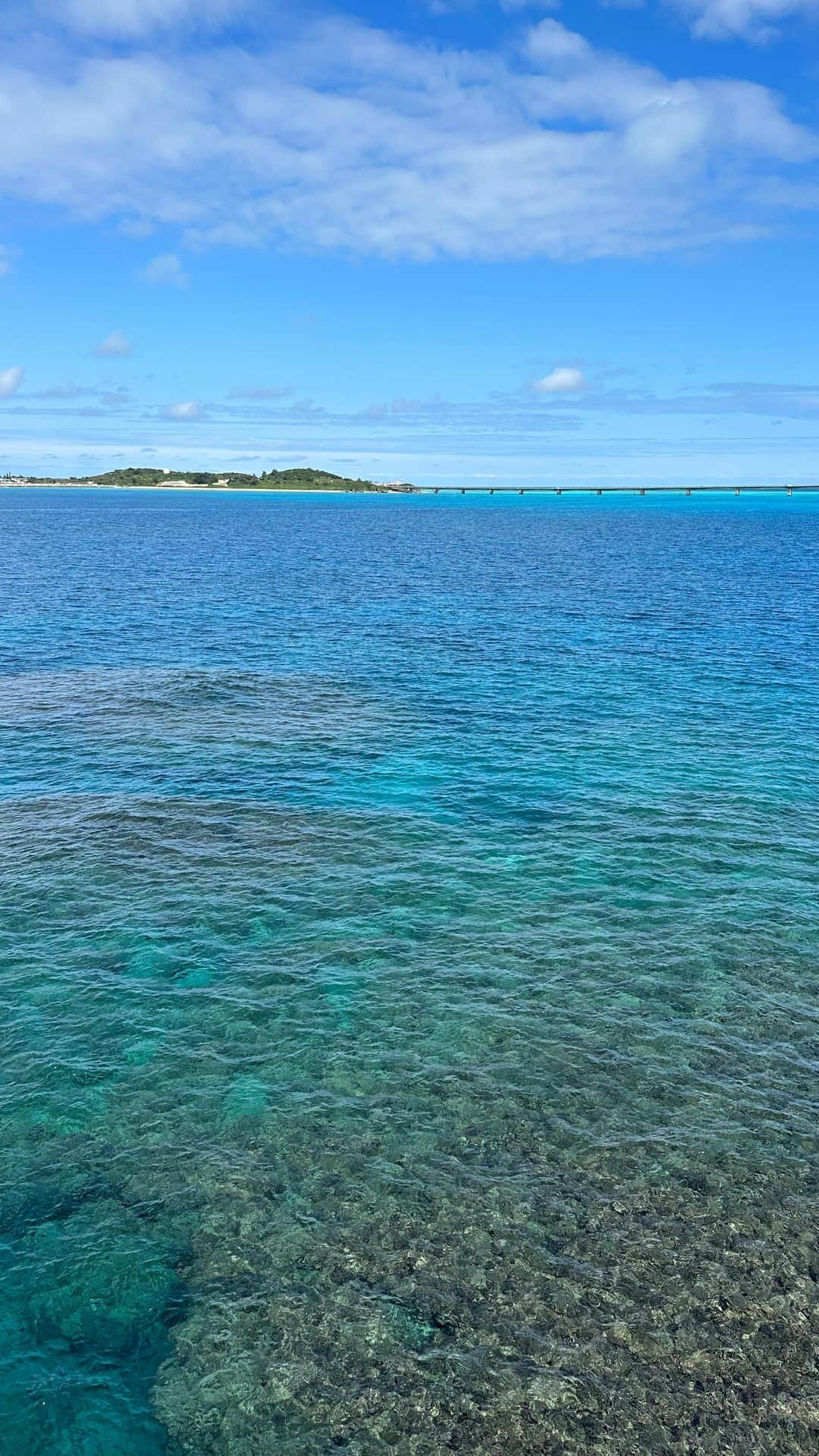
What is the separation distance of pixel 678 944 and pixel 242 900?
52.4ft

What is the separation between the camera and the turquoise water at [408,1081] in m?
16.8

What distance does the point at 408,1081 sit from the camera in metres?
24.8

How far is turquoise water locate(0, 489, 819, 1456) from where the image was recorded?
1680cm

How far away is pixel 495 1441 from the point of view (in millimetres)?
15711

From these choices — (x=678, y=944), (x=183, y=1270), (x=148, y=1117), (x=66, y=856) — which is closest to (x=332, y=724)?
(x=66, y=856)

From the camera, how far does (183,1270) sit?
19031 millimetres

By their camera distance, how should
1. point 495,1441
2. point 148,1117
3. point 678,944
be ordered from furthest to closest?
point 678,944, point 148,1117, point 495,1441

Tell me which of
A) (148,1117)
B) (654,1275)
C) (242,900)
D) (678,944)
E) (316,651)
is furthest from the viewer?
(316,651)

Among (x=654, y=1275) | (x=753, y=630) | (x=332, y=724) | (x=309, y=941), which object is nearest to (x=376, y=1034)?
(x=309, y=941)

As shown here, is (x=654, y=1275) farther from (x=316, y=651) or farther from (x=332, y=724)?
(x=316, y=651)

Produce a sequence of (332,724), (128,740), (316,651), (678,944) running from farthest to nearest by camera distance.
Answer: (316,651) < (332,724) < (128,740) < (678,944)

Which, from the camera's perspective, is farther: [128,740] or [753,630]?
[753,630]

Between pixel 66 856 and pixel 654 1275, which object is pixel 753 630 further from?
pixel 654 1275

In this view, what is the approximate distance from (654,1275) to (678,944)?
551 inches
